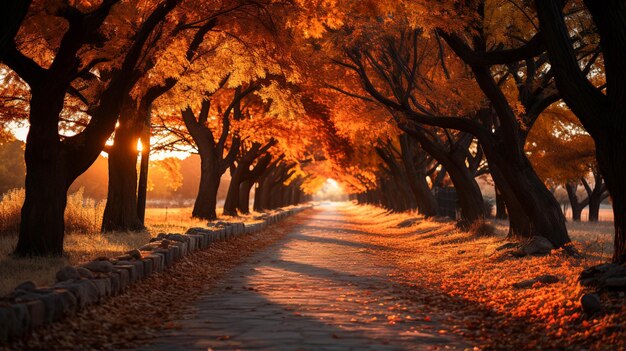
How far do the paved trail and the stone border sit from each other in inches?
43.1

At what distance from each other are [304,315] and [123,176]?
38.9 ft

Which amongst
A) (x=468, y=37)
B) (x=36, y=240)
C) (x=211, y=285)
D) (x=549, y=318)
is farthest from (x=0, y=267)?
(x=468, y=37)

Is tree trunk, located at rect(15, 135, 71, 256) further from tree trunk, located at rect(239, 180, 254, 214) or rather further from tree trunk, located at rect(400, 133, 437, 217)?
tree trunk, located at rect(239, 180, 254, 214)

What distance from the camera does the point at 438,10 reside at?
1318 centimetres

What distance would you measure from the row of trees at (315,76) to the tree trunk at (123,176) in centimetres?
4

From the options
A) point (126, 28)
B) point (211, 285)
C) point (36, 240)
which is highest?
point (126, 28)

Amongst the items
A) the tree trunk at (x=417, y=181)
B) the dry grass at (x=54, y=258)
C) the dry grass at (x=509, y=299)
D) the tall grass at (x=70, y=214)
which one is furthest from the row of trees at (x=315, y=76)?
the tree trunk at (x=417, y=181)

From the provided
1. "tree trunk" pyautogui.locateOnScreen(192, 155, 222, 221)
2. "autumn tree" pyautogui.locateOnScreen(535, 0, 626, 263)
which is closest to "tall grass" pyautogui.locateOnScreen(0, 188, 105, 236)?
"tree trunk" pyautogui.locateOnScreen(192, 155, 222, 221)

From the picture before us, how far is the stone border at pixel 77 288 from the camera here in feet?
19.2

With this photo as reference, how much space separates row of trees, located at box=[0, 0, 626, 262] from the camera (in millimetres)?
9516

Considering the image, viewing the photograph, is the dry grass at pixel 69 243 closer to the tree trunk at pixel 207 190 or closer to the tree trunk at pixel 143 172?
the tree trunk at pixel 143 172

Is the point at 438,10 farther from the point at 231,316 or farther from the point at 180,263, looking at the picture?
the point at 231,316

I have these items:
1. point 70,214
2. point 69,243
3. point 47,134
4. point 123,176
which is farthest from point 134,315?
point 123,176

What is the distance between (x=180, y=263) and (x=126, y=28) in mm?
5131
